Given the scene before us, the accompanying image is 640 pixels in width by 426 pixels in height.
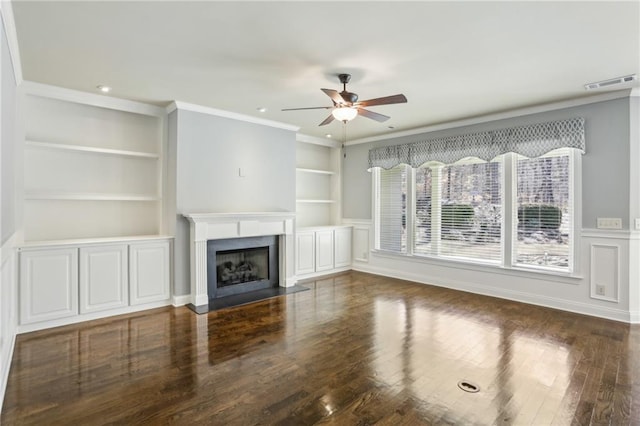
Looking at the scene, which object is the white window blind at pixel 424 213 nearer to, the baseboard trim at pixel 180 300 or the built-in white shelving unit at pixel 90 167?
the baseboard trim at pixel 180 300

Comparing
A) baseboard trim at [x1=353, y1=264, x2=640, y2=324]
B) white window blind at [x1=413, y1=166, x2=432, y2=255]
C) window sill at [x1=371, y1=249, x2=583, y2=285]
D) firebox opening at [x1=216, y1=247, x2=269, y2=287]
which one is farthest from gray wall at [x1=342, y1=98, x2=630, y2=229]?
firebox opening at [x1=216, y1=247, x2=269, y2=287]

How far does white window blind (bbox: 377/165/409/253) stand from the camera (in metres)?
6.26

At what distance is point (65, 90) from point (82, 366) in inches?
121

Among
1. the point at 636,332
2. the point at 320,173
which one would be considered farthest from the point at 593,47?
the point at 320,173

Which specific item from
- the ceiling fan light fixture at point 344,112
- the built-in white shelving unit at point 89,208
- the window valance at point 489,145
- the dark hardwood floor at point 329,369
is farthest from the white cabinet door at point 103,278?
the window valance at point 489,145

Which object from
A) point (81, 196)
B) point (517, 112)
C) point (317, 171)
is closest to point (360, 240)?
point (317, 171)

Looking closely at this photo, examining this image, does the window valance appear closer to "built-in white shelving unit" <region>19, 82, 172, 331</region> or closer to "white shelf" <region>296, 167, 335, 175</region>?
"white shelf" <region>296, 167, 335, 175</region>

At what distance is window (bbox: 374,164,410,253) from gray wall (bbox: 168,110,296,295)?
5.86 ft

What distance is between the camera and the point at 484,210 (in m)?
5.25

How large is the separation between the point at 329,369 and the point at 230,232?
2.65 m

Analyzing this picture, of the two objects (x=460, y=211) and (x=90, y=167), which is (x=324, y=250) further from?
(x=90, y=167)

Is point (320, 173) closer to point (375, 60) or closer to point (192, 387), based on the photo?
point (375, 60)

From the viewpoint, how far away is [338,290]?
5387 mm

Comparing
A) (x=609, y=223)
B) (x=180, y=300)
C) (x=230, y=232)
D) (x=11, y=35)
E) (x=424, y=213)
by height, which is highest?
(x=11, y=35)
